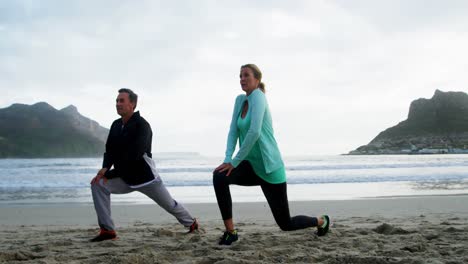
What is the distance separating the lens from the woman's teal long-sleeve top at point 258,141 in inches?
158

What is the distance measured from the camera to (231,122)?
438 centimetres

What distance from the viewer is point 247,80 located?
4191mm

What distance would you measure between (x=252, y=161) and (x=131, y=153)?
1368 mm

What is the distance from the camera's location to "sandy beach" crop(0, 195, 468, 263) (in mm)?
3527

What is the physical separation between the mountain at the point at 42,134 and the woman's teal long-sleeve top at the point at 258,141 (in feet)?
234

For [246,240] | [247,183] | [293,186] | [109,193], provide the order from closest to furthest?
[247,183] < [246,240] < [109,193] < [293,186]

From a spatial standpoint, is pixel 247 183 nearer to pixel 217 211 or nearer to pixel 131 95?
pixel 131 95

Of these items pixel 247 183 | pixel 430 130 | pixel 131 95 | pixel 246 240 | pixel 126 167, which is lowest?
pixel 246 240

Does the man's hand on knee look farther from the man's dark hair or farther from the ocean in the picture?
the ocean

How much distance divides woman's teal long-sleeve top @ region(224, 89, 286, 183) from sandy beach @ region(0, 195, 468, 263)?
0.72 m

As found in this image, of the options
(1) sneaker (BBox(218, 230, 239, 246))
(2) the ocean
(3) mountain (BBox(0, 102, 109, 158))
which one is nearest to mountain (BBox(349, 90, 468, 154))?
(3) mountain (BBox(0, 102, 109, 158))

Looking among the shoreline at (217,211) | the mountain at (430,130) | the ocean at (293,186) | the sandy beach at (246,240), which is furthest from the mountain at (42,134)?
the sandy beach at (246,240)

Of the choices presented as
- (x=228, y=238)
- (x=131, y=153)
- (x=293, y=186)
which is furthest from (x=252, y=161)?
(x=293, y=186)

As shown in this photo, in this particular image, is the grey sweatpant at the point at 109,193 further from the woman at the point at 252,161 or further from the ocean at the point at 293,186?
the ocean at the point at 293,186
